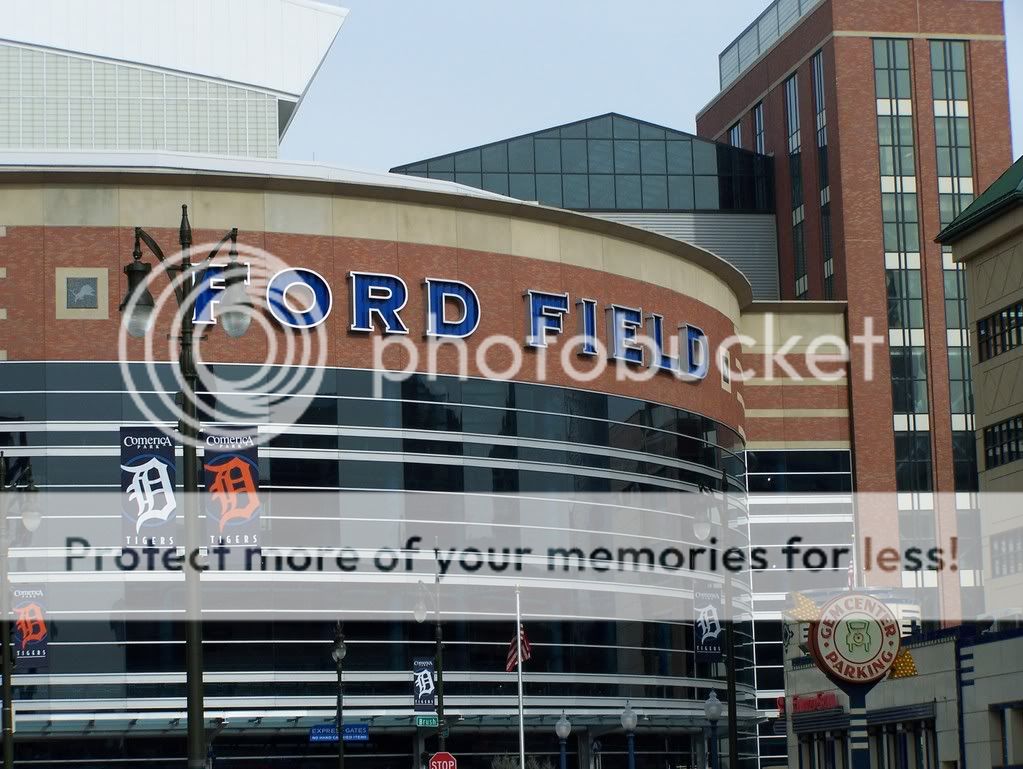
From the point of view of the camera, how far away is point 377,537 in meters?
66.6

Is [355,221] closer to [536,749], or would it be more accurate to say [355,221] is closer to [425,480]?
[425,480]

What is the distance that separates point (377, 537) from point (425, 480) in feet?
10.3

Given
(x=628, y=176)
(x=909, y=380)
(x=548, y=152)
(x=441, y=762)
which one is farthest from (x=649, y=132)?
(x=441, y=762)

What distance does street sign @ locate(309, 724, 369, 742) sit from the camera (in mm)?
62969

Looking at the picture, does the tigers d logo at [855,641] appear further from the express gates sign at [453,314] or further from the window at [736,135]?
the window at [736,135]

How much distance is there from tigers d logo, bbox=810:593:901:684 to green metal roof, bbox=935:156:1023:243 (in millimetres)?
21581

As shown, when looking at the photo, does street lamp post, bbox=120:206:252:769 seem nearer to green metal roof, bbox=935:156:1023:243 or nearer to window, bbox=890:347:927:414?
green metal roof, bbox=935:156:1023:243

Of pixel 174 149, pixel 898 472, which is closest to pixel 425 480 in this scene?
pixel 174 149

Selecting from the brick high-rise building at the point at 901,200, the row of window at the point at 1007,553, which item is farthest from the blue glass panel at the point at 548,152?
the row of window at the point at 1007,553

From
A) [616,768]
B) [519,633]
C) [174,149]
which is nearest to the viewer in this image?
[519,633]

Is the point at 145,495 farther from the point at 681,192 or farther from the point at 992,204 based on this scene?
the point at 681,192

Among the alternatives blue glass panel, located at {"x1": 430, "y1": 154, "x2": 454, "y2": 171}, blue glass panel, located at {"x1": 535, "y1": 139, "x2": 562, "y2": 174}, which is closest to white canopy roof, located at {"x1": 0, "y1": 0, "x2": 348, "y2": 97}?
blue glass panel, located at {"x1": 430, "y1": 154, "x2": 454, "y2": 171}

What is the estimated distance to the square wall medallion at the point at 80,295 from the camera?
65062mm

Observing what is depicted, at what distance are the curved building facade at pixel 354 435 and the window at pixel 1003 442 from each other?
16436 mm
